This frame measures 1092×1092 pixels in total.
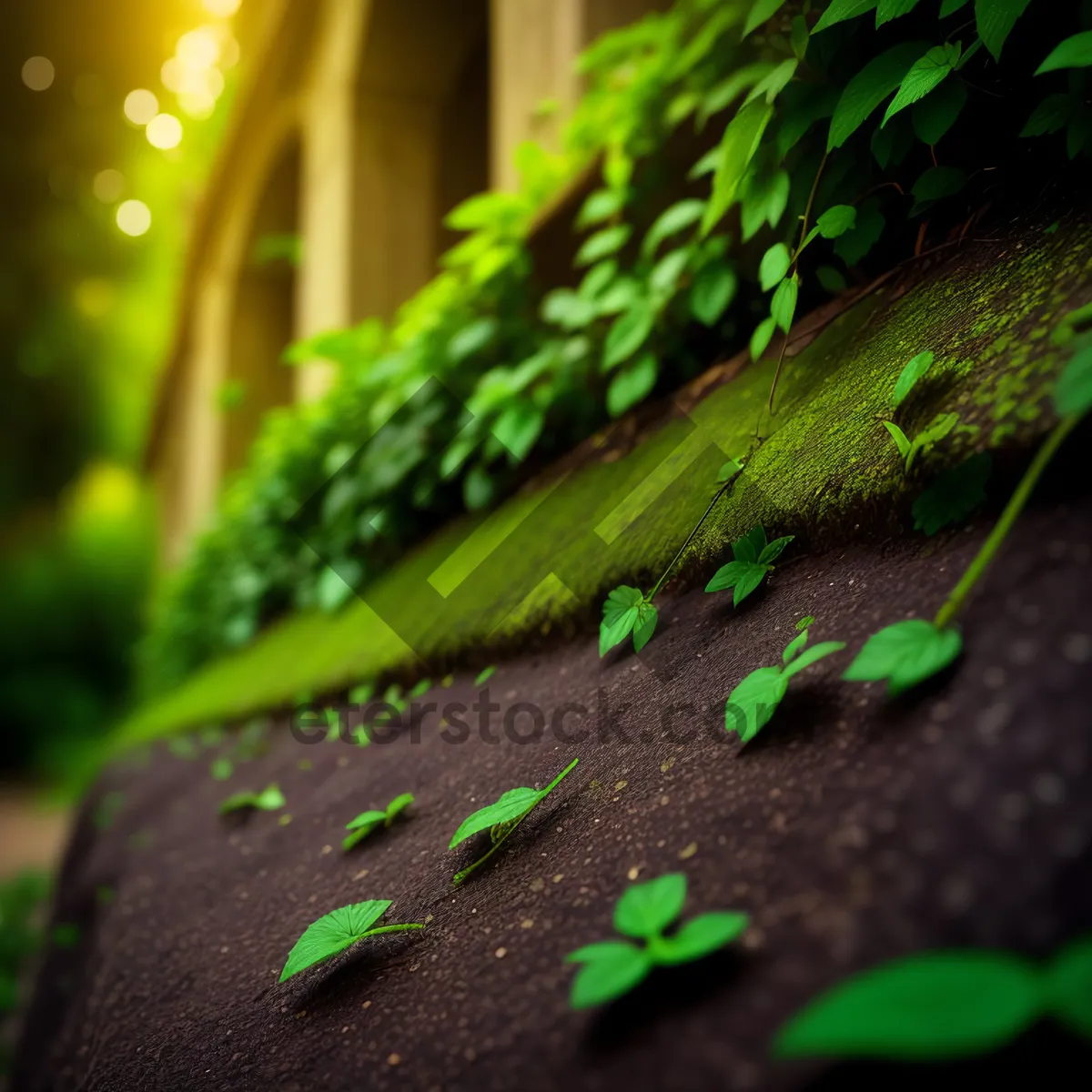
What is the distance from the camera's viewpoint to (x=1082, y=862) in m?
0.48

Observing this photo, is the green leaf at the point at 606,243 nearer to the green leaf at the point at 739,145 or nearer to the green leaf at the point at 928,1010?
the green leaf at the point at 739,145

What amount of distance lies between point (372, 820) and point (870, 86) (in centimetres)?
129

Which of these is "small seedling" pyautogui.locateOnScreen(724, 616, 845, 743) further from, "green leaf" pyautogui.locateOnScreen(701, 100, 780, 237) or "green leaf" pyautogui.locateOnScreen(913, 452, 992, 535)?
"green leaf" pyautogui.locateOnScreen(701, 100, 780, 237)

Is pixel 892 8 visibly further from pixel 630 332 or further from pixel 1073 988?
pixel 1073 988

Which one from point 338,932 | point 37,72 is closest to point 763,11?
point 338,932

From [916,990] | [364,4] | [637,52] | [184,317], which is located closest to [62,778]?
[184,317]

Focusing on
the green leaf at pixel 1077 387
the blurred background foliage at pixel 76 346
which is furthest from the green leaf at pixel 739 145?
the blurred background foliage at pixel 76 346

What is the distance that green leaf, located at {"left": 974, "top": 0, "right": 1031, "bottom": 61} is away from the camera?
36.3 inches

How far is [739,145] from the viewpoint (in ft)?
4.29

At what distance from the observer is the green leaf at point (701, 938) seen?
539 millimetres

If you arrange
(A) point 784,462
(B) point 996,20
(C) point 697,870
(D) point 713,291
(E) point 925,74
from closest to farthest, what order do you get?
(C) point 697,870
(B) point 996,20
(E) point 925,74
(A) point 784,462
(D) point 713,291

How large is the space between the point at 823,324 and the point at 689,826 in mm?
1024

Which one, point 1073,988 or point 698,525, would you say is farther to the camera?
point 698,525
